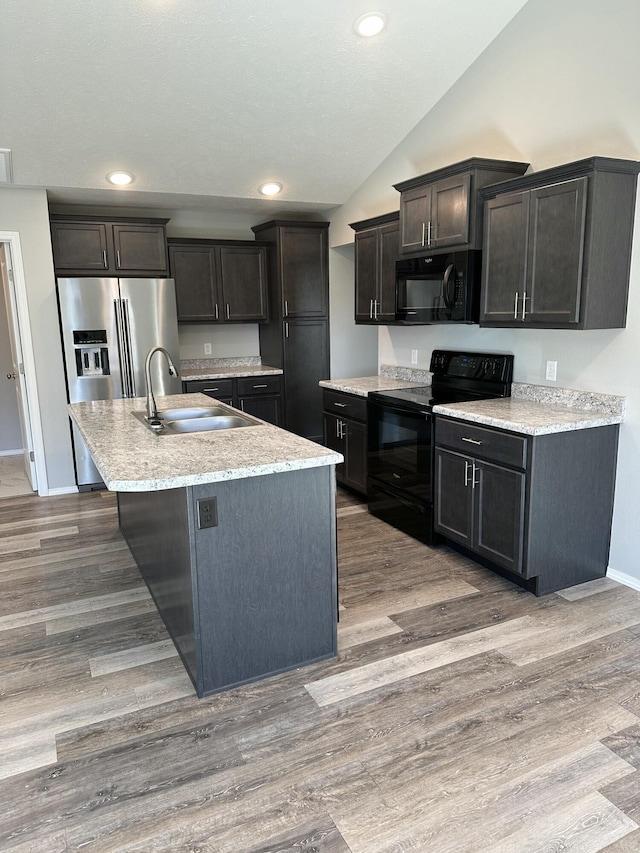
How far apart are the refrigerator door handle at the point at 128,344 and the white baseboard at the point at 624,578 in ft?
12.2

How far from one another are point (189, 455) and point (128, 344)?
114 inches

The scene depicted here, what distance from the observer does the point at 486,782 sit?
6.14ft

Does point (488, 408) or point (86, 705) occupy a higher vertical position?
point (488, 408)

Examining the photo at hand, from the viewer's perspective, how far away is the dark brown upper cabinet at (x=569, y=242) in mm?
2783

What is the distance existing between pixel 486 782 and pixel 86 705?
1.47 meters

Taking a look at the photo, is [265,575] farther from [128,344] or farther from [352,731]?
[128,344]

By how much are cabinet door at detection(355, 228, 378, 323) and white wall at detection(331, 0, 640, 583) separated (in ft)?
2.71

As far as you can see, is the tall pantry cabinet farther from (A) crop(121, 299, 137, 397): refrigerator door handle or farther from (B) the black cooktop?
(B) the black cooktop

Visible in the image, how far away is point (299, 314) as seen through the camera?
581 centimetres

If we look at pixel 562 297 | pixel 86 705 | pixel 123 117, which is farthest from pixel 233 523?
pixel 123 117

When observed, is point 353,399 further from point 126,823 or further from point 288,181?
point 126,823

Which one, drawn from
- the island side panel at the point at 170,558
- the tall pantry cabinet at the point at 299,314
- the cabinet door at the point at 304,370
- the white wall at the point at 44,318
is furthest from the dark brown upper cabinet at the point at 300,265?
the island side panel at the point at 170,558

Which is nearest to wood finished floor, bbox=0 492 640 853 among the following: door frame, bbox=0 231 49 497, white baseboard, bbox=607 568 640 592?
white baseboard, bbox=607 568 640 592

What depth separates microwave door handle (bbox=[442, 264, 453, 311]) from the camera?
11.8ft
